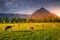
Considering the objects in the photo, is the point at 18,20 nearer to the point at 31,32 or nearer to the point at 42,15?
the point at 31,32

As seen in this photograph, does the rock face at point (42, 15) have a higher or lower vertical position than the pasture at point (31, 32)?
higher

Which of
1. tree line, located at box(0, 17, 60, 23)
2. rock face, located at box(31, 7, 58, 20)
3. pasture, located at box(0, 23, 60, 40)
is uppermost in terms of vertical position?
rock face, located at box(31, 7, 58, 20)

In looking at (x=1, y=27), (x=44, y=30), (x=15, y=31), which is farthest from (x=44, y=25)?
(x=1, y=27)

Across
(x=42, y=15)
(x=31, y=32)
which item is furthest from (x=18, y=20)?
(x=42, y=15)

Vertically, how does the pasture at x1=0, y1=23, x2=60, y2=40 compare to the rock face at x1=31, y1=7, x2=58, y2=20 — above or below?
below

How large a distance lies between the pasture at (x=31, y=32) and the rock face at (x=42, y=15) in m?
0.12

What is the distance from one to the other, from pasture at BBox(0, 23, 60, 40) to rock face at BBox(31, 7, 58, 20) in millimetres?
124

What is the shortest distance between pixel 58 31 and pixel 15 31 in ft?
2.43

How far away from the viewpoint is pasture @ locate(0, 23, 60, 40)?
9.18 ft

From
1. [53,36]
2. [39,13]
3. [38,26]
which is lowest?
[53,36]

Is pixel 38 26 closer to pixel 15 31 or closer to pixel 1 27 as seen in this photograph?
pixel 15 31

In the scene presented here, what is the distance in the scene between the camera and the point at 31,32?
2.85m

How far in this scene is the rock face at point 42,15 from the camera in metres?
2.89

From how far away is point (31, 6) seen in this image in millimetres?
2930
